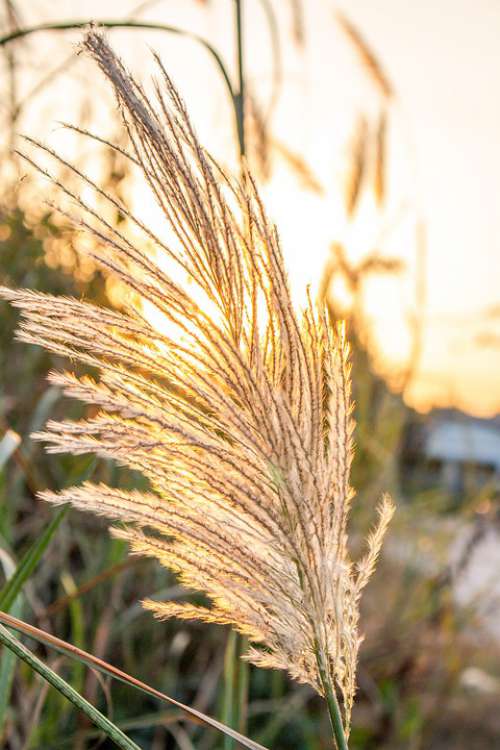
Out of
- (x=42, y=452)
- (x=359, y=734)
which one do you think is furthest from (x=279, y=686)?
(x=42, y=452)

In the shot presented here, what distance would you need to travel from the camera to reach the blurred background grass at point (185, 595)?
233 centimetres

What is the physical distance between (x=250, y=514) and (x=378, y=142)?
6.91 ft

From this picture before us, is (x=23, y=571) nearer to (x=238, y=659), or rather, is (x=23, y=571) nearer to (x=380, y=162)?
(x=238, y=659)

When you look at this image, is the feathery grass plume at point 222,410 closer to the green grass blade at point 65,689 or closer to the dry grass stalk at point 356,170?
the green grass blade at point 65,689

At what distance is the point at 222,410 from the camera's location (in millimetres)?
654

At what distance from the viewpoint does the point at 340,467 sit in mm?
693

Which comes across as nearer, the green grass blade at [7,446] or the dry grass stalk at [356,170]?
the green grass blade at [7,446]

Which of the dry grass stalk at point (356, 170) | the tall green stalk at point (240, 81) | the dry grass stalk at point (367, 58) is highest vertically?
the dry grass stalk at point (367, 58)

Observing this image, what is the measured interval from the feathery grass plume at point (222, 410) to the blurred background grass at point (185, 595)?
1.34 m

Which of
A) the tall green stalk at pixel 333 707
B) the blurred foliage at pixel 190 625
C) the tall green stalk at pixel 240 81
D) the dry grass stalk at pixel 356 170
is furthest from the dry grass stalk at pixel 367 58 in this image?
the tall green stalk at pixel 333 707

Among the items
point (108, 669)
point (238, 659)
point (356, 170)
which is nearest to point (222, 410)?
point (108, 669)

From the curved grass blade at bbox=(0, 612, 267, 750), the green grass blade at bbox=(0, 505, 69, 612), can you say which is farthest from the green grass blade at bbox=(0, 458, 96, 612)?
the curved grass blade at bbox=(0, 612, 267, 750)

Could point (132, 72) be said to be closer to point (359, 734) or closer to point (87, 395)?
point (87, 395)

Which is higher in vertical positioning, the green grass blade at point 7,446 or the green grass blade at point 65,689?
the green grass blade at point 7,446
